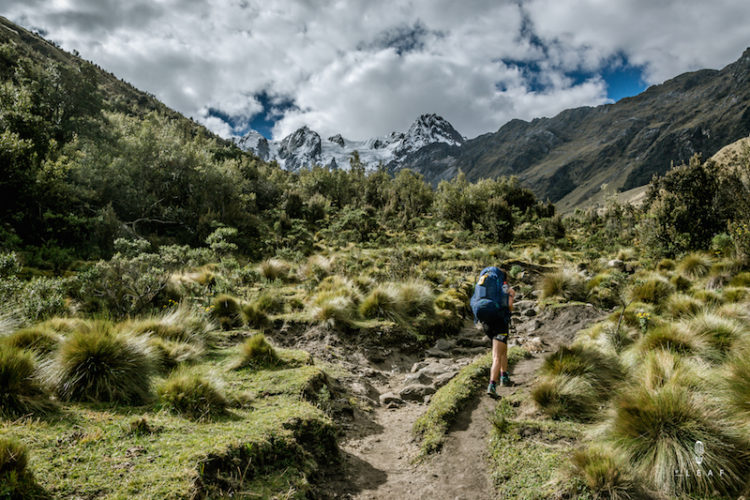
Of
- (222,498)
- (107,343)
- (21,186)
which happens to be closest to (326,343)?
(107,343)

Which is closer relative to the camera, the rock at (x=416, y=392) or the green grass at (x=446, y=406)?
the green grass at (x=446, y=406)

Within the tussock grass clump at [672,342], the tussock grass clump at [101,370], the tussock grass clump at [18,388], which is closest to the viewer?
the tussock grass clump at [18,388]

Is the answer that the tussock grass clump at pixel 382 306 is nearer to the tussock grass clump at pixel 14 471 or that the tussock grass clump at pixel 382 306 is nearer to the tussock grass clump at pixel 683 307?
the tussock grass clump at pixel 683 307

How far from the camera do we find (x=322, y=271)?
1200 cm

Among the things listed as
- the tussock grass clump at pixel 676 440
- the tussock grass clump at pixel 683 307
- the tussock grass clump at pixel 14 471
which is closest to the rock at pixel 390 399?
the tussock grass clump at pixel 676 440

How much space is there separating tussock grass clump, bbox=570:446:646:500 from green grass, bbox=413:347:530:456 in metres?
1.74

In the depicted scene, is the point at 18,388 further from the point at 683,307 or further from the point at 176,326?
the point at 683,307

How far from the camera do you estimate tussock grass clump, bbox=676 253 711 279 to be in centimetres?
1020

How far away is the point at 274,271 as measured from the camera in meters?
12.0

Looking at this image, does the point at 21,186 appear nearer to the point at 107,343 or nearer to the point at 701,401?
the point at 107,343

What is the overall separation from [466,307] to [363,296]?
10.5 feet

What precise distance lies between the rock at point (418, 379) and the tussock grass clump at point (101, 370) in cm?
433

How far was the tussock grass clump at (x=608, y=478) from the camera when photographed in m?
2.72

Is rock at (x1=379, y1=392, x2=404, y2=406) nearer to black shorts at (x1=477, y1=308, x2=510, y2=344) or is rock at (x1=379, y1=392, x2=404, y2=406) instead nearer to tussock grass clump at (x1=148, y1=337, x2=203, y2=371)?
black shorts at (x1=477, y1=308, x2=510, y2=344)
